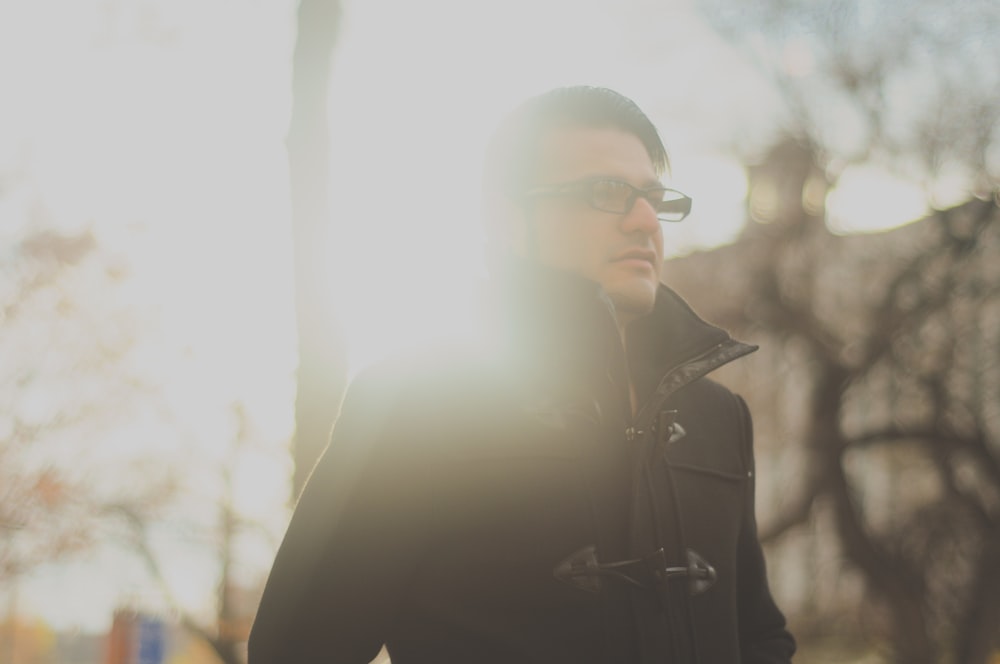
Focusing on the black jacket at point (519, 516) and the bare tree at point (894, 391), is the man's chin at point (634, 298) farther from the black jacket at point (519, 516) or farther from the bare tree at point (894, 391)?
the bare tree at point (894, 391)

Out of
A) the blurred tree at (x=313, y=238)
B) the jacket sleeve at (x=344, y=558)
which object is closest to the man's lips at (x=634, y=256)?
the jacket sleeve at (x=344, y=558)

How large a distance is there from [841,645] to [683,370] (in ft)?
41.5

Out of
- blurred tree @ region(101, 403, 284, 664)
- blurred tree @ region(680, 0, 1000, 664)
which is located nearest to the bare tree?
blurred tree @ region(680, 0, 1000, 664)

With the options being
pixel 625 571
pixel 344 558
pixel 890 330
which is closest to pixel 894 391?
pixel 890 330

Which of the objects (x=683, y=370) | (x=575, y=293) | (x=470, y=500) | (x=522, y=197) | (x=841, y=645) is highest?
(x=522, y=197)

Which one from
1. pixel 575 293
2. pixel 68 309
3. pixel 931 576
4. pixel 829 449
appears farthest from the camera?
pixel 68 309

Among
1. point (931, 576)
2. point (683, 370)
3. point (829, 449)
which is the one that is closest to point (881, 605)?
point (931, 576)

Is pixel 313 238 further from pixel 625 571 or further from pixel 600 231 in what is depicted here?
pixel 625 571

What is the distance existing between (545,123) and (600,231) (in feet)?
0.95

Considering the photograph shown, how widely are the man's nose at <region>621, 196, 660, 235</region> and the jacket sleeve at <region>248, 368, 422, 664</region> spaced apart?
58 centimetres

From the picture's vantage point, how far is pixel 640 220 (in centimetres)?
201

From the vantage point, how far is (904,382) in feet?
36.8

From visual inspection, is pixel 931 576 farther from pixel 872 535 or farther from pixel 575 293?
pixel 575 293

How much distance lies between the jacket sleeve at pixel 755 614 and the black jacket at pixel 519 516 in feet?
0.55
